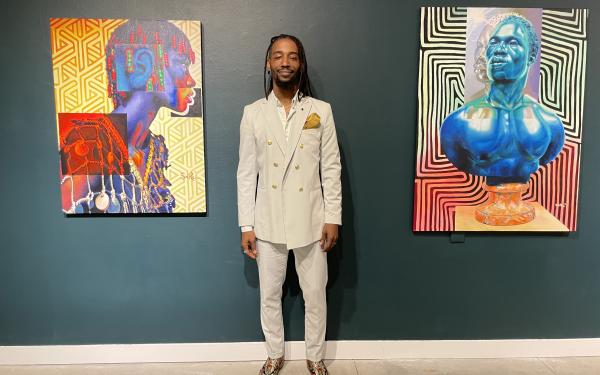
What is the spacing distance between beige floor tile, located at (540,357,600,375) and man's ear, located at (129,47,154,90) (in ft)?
8.22

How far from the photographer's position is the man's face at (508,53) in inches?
80.9

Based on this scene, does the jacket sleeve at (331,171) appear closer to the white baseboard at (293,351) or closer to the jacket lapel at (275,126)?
the jacket lapel at (275,126)

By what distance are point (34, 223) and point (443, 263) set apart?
2.12 m

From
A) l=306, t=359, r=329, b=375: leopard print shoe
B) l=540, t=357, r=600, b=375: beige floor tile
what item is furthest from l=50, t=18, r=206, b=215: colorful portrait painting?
l=540, t=357, r=600, b=375: beige floor tile

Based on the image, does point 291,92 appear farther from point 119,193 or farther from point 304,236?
point 119,193

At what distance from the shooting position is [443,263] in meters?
2.23

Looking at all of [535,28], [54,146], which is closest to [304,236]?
[54,146]

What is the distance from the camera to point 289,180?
1.89 metres

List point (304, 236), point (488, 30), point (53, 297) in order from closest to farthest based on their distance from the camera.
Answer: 1. point (304, 236)
2. point (488, 30)
3. point (53, 297)

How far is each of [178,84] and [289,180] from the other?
0.73 m

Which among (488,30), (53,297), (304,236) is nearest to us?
(304,236)

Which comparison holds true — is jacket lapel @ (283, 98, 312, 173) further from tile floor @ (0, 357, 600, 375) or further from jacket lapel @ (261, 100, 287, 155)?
tile floor @ (0, 357, 600, 375)

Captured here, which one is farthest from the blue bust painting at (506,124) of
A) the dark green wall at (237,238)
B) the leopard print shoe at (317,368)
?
the leopard print shoe at (317,368)

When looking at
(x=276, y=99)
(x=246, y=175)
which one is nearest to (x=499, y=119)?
(x=276, y=99)
